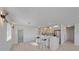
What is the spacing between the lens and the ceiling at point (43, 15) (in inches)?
63.4

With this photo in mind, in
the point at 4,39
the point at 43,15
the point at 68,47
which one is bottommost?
the point at 68,47

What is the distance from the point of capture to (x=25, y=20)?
1.63 meters

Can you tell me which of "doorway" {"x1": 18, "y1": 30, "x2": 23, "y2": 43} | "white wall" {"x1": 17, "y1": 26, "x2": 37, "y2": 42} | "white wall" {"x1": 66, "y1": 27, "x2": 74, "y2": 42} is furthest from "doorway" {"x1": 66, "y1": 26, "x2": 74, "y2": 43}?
"doorway" {"x1": 18, "y1": 30, "x2": 23, "y2": 43}

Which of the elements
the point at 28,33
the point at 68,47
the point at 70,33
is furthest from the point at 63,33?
the point at 28,33

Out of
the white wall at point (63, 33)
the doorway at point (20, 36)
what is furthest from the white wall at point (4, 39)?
the white wall at point (63, 33)

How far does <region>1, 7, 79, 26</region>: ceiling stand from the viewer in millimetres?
1611

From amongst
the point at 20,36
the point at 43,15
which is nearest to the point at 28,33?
the point at 20,36

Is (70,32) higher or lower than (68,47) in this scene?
higher

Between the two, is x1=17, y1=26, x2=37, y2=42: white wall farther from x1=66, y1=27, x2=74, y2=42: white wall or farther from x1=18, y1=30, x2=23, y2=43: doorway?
x1=66, y1=27, x2=74, y2=42: white wall

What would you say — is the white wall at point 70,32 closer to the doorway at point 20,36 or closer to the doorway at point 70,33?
the doorway at point 70,33

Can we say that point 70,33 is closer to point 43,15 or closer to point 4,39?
point 43,15

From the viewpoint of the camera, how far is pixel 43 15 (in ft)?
5.38

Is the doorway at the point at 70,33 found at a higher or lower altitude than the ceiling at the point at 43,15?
lower
